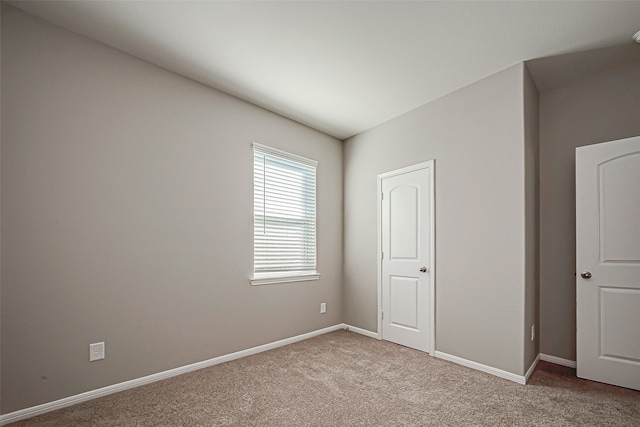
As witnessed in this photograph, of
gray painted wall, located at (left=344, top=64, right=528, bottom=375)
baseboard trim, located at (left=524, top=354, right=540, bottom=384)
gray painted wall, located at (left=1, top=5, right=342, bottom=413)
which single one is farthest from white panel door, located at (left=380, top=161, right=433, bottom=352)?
gray painted wall, located at (left=1, top=5, right=342, bottom=413)

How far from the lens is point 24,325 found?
6.97ft

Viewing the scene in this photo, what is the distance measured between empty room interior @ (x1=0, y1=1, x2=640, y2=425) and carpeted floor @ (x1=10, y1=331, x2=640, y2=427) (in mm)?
33

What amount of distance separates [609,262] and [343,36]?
9.36ft

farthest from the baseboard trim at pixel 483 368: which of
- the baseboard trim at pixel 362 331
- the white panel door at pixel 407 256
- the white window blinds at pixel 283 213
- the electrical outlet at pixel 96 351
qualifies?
the electrical outlet at pixel 96 351

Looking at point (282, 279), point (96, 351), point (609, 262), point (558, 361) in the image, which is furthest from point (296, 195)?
point (558, 361)

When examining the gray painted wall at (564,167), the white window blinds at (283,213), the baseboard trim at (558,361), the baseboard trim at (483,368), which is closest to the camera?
the baseboard trim at (483,368)

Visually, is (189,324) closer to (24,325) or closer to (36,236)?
(24,325)

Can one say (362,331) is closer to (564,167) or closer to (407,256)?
(407,256)

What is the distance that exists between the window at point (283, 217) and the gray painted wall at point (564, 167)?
252 cm

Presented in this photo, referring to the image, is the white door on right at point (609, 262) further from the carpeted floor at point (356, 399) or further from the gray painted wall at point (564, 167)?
the gray painted wall at point (564, 167)

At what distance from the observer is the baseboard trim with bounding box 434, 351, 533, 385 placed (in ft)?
8.71

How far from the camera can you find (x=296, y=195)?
395 centimetres

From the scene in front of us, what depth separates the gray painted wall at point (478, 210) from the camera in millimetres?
2770

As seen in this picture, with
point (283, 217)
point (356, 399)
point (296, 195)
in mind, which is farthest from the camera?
point (296, 195)
